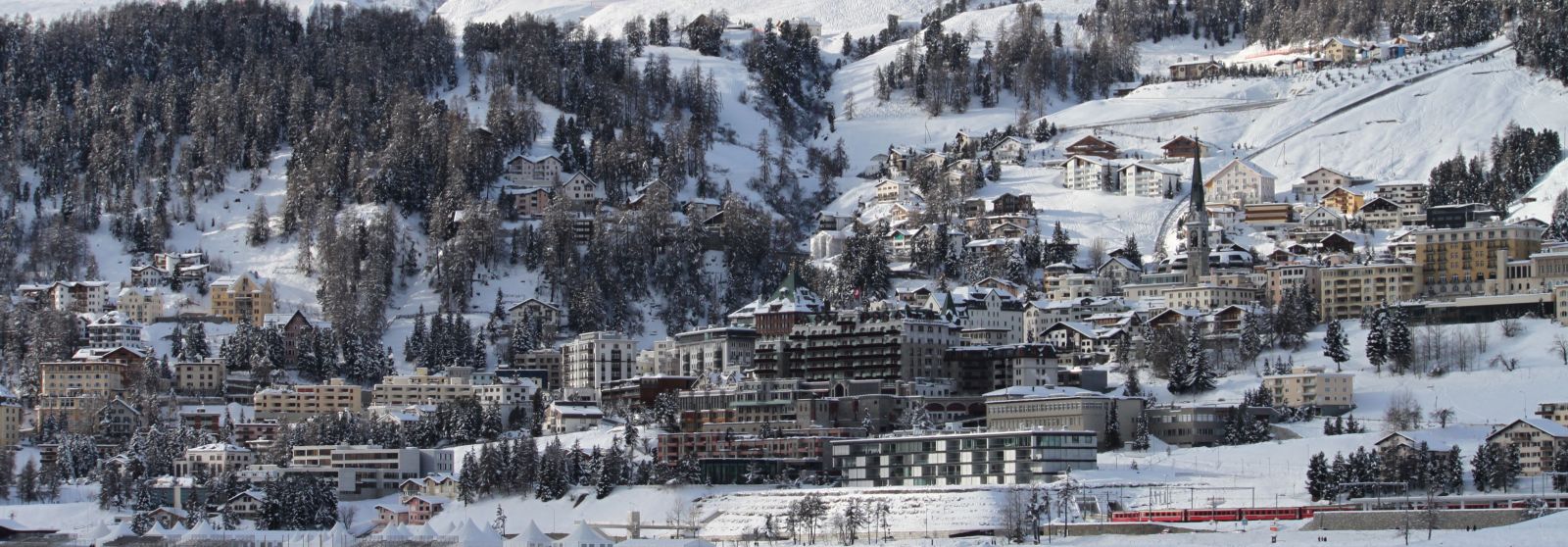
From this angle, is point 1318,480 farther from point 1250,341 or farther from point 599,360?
point 599,360

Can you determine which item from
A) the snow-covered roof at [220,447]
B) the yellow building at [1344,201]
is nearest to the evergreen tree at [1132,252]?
the yellow building at [1344,201]

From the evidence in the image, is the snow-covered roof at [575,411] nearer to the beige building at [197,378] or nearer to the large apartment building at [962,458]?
the large apartment building at [962,458]

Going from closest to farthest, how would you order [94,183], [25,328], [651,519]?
[651,519], [25,328], [94,183]

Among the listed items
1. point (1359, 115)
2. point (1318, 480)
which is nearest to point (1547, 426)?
point (1318, 480)

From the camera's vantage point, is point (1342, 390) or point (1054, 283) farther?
point (1054, 283)

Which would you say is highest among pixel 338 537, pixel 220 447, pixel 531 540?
pixel 220 447

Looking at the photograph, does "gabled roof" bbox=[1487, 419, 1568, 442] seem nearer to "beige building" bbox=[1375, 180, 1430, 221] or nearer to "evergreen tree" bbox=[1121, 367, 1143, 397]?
"evergreen tree" bbox=[1121, 367, 1143, 397]

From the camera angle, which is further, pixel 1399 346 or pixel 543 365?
pixel 543 365

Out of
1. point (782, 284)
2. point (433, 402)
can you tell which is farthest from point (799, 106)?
point (433, 402)

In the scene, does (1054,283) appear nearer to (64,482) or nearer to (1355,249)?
(1355,249)
